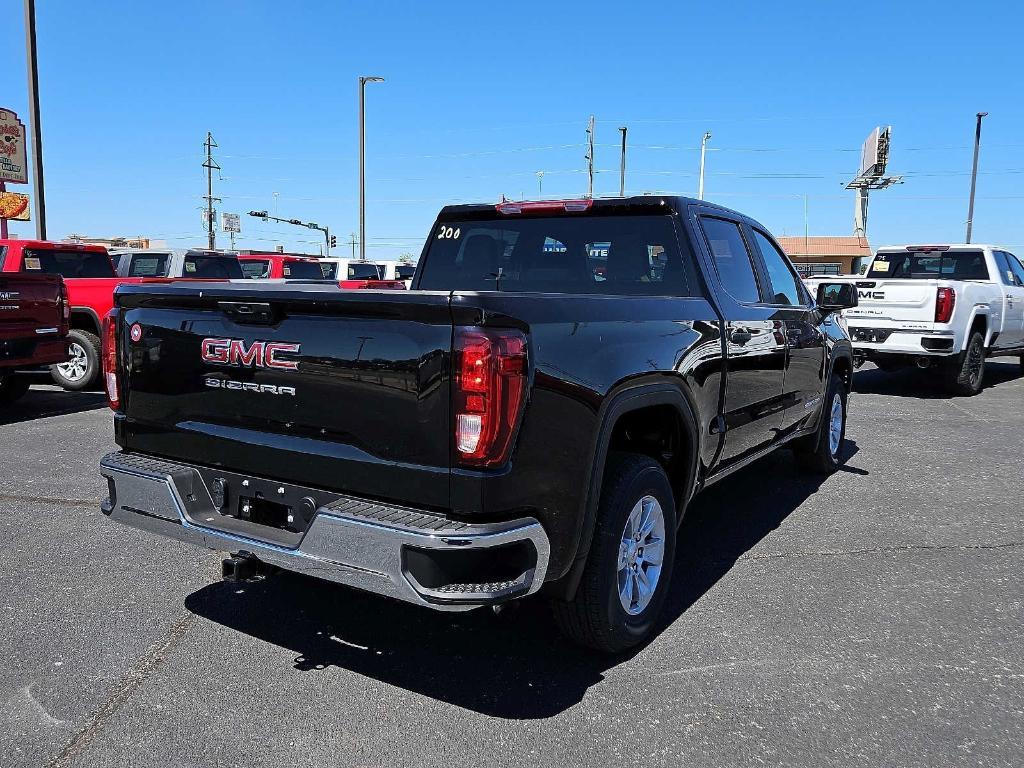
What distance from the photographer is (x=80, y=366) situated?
1076cm

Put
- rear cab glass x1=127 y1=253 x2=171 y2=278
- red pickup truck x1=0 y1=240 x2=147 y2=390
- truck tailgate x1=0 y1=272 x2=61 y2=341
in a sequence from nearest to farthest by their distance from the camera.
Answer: truck tailgate x1=0 y1=272 x2=61 y2=341, red pickup truck x1=0 y1=240 x2=147 y2=390, rear cab glass x1=127 y1=253 x2=171 y2=278

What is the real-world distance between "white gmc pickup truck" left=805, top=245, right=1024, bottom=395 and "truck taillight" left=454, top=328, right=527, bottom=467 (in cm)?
936

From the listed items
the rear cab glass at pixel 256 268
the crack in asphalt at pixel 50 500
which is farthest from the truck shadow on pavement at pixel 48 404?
the rear cab glass at pixel 256 268

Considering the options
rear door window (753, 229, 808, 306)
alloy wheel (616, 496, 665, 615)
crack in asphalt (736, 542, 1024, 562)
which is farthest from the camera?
rear door window (753, 229, 808, 306)

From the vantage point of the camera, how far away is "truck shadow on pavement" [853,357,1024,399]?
12079 millimetres

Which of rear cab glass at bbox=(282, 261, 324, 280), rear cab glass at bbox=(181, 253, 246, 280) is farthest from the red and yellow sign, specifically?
rear cab glass at bbox=(181, 253, 246, 280)

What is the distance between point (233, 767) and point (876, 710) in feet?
7.44

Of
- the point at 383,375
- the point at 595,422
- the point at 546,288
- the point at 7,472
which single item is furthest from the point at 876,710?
the point at 7,472

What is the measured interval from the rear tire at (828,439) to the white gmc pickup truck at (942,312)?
447 cm

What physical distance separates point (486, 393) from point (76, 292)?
964 centimetres

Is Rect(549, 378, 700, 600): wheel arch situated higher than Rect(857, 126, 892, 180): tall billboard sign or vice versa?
Rect(857, 126, 892, 180): tall billboard sign

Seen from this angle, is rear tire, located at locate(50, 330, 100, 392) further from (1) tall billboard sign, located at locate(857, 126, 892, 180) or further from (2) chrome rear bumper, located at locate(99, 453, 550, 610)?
(1) tall billboard sign, located at locate(857, 126, 892, 180)

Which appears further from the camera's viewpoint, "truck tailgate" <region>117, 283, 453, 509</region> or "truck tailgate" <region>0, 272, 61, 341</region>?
"truck tailgate" <region>0, 272, 61, 341</region>

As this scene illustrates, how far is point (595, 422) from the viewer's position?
2967 mm
